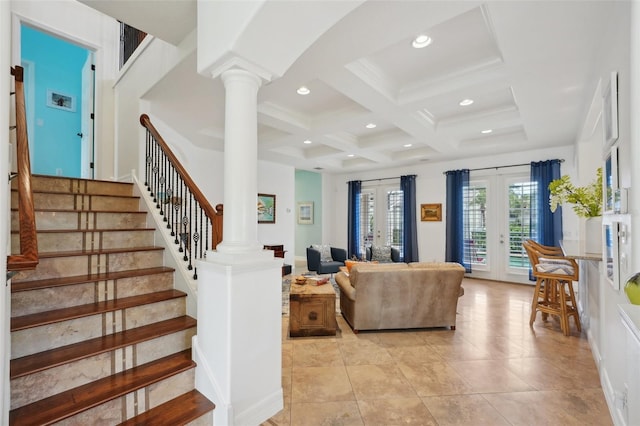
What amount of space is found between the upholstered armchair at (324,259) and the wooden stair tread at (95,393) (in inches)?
176

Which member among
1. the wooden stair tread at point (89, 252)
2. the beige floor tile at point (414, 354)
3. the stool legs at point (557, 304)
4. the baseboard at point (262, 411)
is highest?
the wooden stair tread at point (89, 252)

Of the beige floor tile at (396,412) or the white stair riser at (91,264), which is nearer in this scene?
the beige floor tile at (396,412)

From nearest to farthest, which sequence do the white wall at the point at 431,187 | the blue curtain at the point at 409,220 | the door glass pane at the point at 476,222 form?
the white wall at the point at 431,187 < the door glass pane at the point at 476,222 < the blue curtain at the point at 409,220

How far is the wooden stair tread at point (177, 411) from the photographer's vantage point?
174 centimetres

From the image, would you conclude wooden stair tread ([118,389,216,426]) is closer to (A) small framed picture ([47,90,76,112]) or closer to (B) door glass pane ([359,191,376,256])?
(A) small framed picture ([47,90,76,112])

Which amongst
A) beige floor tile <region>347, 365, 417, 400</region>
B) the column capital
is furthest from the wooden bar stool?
the column capital

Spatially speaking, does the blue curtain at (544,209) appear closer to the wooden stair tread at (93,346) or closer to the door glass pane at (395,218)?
the door glass pane at (395,218)

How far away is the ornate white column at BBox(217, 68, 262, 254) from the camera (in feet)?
6.44

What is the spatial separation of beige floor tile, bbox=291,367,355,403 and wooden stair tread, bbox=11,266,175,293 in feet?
4.81

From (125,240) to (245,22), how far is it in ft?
7.38

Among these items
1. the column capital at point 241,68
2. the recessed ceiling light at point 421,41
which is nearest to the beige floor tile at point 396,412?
the column capital at point 241,68

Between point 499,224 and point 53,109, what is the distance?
27.8 feet

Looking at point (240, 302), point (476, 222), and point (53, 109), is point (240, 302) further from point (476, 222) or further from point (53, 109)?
point (476, 222)

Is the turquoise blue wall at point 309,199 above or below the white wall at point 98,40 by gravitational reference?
below
